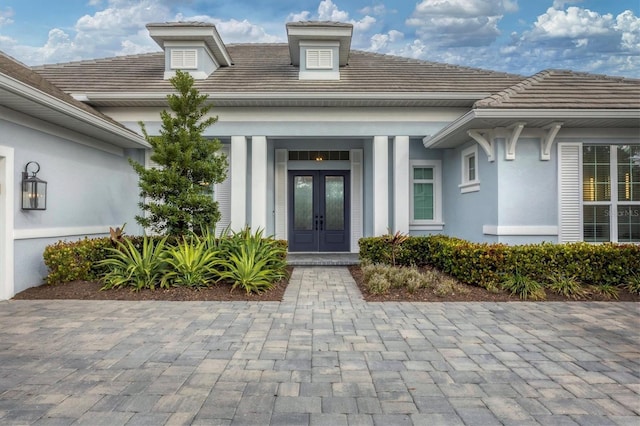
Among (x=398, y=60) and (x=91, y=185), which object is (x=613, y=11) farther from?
(x=91, y=185)

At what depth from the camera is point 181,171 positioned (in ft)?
22.9

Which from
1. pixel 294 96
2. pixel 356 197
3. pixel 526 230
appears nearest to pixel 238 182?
pixel 294 96

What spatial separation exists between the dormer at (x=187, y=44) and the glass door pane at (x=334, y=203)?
176 inches

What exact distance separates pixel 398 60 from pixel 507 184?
6.13 meters

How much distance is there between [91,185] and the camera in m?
7.73

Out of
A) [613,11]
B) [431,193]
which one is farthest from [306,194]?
[613,11]

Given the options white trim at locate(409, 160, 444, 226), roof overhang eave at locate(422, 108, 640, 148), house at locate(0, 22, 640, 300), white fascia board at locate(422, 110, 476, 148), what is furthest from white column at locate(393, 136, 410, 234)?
roof overhang eave at locate(422, 108, 640, 148)

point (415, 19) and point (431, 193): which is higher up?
point (415, 19)

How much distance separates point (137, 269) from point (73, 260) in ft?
3.68

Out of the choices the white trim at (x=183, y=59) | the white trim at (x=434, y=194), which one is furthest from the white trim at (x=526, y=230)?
Answer: the white trim at (x=183, y=59)

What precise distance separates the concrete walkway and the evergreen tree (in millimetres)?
2201

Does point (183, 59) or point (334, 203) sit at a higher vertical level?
point (183, 59)

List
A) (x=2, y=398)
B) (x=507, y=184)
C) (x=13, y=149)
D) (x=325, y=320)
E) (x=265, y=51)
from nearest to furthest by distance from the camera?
(x=2, y=398) → (x=325, y=320) → (x=13, y=149) → (x=507, y=184) → (x=265, y=51)

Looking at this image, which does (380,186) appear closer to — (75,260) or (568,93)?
(568,93)
